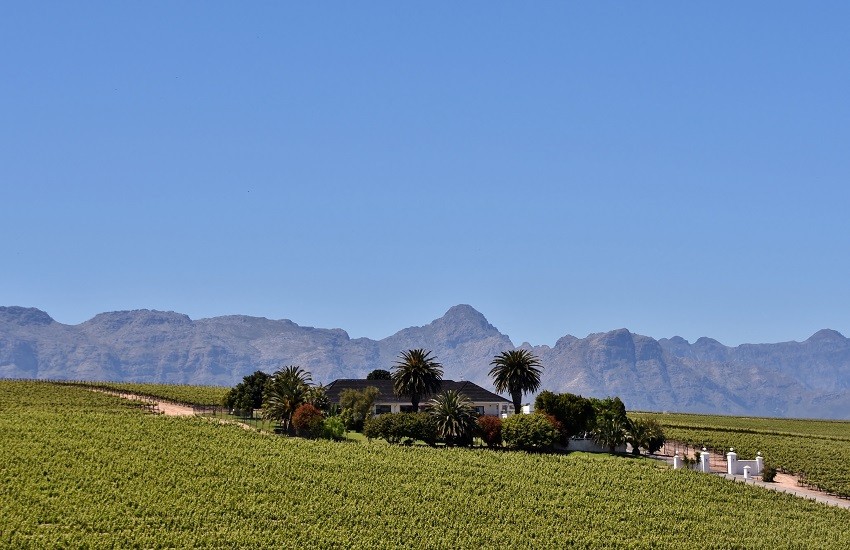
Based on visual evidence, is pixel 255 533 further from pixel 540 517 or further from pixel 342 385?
pixel 342 385

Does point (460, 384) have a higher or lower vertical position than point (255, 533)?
higher

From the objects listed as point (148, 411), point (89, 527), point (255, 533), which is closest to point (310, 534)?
point (255, 533)

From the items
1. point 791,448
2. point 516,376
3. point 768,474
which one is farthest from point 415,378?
point 791,448

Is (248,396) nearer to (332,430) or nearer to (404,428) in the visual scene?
(332,430)

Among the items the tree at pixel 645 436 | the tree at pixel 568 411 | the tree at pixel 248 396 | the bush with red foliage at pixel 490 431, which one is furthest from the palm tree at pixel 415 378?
the tree at pixel 645 436

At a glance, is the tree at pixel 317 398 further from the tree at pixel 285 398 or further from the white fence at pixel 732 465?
the white fence at pixel 732 465

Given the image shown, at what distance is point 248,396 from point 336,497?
43.6 meters

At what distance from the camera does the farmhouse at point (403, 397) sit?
135 m

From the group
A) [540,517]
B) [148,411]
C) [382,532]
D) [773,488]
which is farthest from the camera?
[148,411]

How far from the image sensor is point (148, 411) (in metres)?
123

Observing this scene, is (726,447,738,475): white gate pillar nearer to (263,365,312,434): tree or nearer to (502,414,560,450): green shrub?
(502,414,560,450): green shrub

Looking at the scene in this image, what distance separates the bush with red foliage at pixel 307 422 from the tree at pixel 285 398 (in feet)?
6.98

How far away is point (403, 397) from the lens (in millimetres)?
136000

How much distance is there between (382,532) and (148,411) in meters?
50.4
